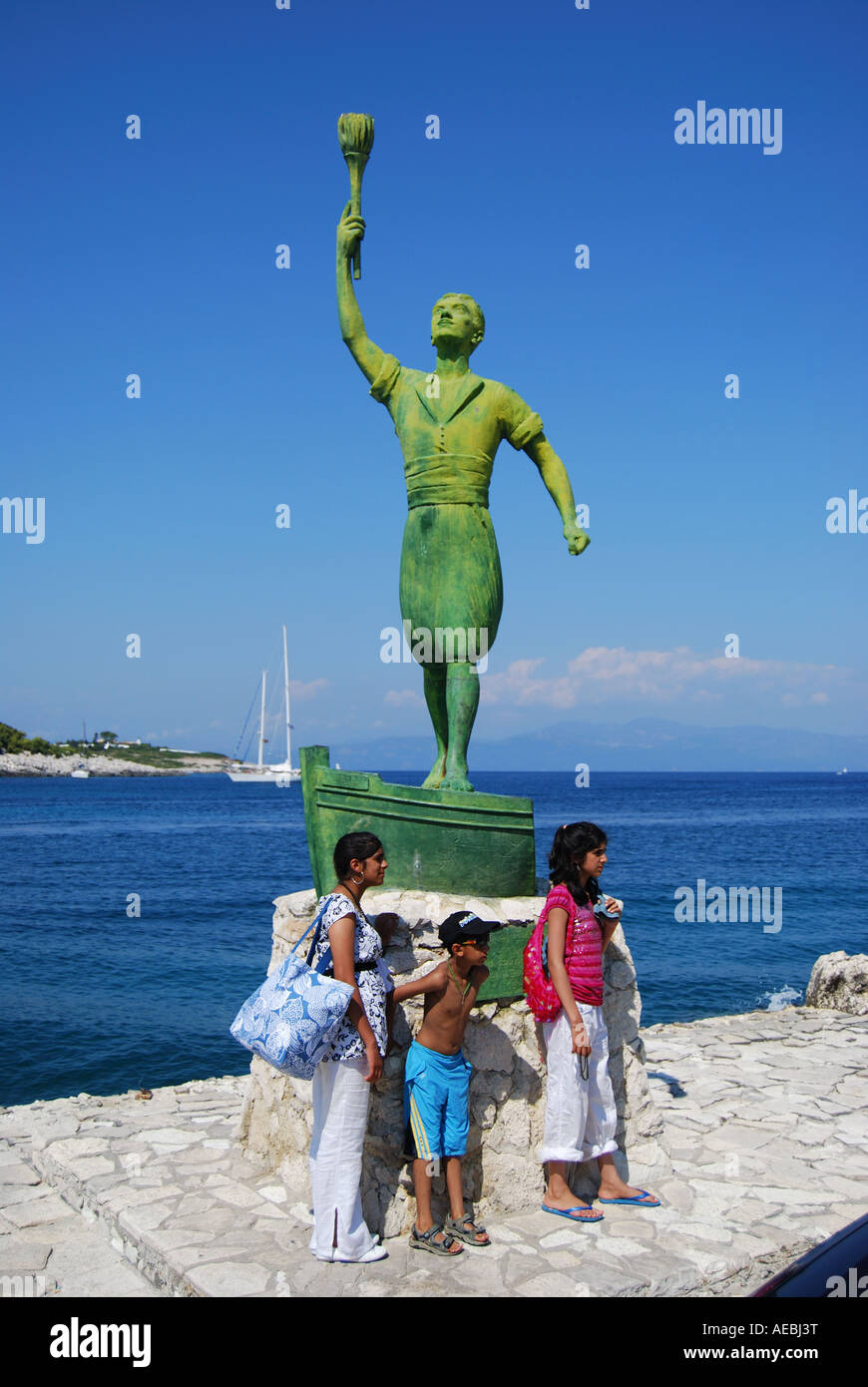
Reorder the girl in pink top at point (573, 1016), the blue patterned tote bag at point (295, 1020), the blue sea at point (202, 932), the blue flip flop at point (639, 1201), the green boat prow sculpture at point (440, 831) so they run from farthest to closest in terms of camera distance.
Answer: the blue sea at point (202, 932) < the green boat prow sculpture at point (440, 831) < the blue flip flop at point (639, 1201) < the girl in pink top at point (573, 1016) < the blue patterned tote bag at point (295, 1020)

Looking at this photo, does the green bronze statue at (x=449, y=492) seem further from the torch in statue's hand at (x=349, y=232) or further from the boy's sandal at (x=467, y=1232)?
the boy's sandal at (x=467, y=1232)

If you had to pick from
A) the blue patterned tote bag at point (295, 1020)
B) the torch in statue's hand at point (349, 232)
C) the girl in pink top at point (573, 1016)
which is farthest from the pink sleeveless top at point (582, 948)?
the torch in statue's hand at point (349, 232)

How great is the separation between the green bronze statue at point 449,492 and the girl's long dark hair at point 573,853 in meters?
0.88

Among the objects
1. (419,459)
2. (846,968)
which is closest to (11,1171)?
(419,459)

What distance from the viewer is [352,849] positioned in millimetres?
4453

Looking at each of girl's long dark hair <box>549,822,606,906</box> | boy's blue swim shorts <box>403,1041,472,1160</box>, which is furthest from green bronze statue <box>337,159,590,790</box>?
boy's blue swim shorts <box>403,1041,472,1160</box>

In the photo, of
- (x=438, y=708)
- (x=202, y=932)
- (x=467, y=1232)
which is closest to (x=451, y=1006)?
(x=467, y=1232)

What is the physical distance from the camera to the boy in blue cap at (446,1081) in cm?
464

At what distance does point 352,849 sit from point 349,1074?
92cm

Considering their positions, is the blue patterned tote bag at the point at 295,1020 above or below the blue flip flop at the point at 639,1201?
above

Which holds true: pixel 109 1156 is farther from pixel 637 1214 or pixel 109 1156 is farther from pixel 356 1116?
pixel 637 1214

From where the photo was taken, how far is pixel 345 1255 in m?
4.45

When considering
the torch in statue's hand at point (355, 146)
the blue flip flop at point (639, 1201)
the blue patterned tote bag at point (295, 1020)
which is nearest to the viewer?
the blue patterned tote bag at point (295, 1020)

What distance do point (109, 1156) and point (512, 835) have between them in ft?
9.54
